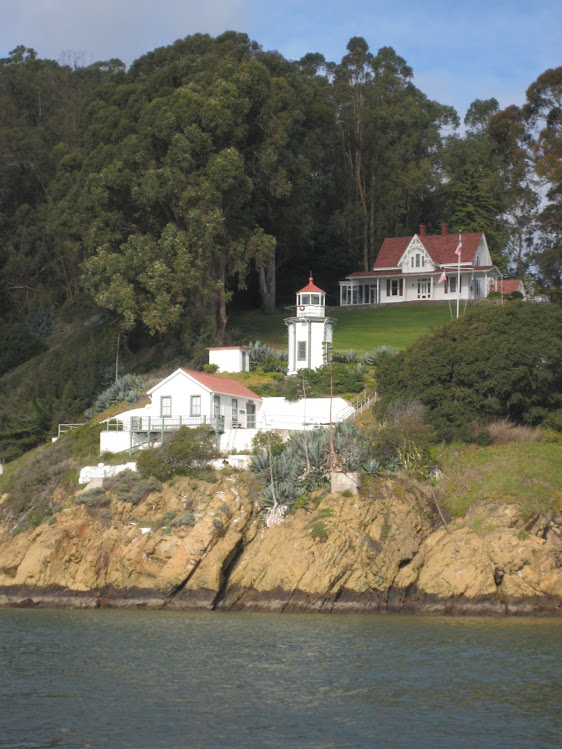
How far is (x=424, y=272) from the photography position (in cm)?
7281

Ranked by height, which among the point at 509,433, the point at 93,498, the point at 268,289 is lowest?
the point at 93,498

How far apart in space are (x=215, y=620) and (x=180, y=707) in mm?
11727

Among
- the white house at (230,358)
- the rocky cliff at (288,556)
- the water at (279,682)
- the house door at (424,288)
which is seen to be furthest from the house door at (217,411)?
the house door at (424,288)

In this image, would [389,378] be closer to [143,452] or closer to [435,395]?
[435,395]

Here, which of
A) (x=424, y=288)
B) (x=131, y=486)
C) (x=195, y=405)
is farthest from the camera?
(x=424, y=288)

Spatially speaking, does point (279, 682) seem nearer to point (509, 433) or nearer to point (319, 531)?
point (319, 531)

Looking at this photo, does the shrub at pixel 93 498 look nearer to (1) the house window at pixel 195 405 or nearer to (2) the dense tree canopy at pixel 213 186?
(1) the house window at pixel 195 405

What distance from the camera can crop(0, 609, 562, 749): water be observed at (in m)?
20.0

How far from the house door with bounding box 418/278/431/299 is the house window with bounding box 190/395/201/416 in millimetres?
32938

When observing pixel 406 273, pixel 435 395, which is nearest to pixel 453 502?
pixel 435 395

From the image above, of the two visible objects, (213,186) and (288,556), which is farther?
(213,186)

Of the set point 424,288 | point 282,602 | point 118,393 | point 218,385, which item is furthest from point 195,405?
point 424,288

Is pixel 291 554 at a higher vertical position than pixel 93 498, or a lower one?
lower

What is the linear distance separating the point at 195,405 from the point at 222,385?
6.02 ft
